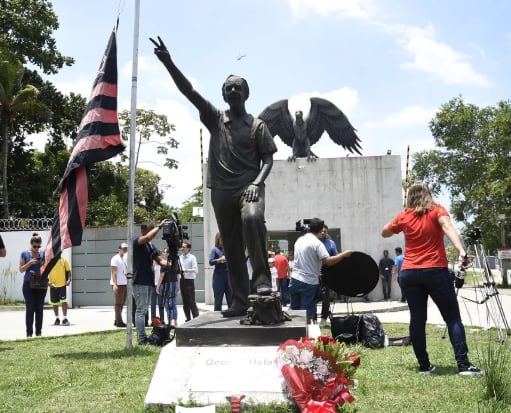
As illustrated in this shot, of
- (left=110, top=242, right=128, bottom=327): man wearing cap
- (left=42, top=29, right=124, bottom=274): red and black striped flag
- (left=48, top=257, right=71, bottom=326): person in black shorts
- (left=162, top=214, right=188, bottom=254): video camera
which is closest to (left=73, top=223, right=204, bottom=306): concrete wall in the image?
(left=48, top=257, right=71, bottom=326): person in black shorts

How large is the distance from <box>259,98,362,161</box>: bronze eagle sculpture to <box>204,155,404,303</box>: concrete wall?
55 cm

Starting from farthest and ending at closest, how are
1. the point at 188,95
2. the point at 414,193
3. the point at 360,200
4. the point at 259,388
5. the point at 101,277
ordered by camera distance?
the point at 101,277, the point at 360,200, the point at 414,193, the point at 188,95, the point at 259,388

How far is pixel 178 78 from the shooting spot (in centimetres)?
451

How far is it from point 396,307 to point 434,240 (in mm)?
8930

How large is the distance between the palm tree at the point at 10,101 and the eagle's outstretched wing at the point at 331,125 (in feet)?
43.9

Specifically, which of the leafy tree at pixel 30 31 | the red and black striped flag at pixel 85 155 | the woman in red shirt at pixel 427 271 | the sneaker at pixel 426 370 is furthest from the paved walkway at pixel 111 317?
the leafy tree at pixel 30 31

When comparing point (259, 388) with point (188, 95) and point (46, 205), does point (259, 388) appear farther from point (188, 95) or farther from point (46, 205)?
Result: point (46, 205)

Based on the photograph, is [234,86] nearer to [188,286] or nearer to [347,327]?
[347,327]

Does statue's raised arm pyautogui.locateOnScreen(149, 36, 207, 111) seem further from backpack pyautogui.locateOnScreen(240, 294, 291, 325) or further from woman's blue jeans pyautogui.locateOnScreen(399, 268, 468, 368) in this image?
woman's blue jeans pyautogui.locateOnScreen(399, 268, 468, 368)

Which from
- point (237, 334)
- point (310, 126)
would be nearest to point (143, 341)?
point (237, 334)

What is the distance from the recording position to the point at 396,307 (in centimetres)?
1324

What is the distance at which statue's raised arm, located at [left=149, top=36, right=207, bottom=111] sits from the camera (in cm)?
441

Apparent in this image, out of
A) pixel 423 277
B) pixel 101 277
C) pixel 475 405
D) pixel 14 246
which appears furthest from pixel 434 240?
pixel 14 246

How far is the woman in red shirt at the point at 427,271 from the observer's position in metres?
4.68
